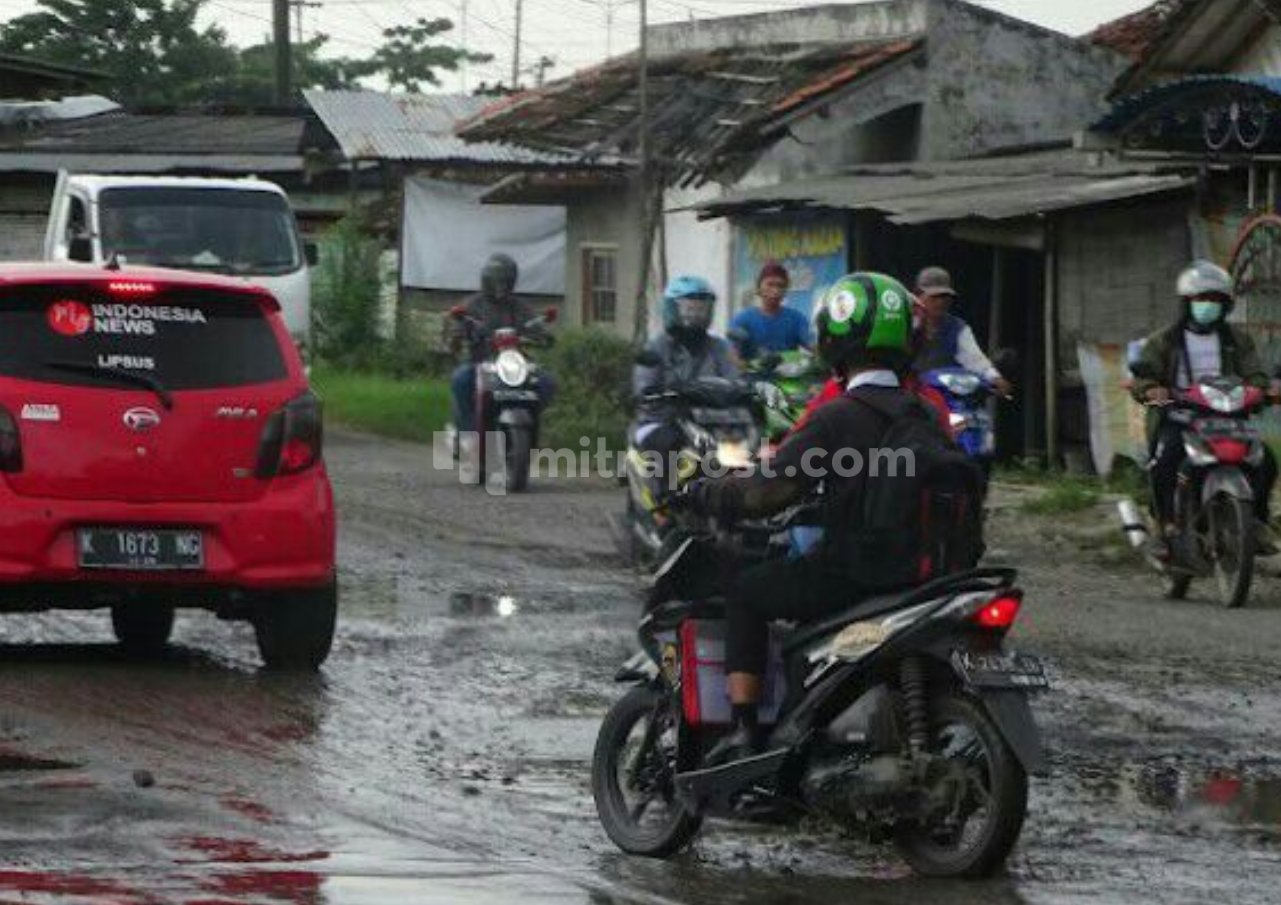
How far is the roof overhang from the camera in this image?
19.2m

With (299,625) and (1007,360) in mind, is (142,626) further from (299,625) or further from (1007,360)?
(1007,360)

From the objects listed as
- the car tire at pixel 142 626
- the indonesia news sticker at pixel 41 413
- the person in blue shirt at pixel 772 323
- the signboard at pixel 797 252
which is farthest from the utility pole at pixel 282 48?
the indonesia news sticker at pixel 41 413

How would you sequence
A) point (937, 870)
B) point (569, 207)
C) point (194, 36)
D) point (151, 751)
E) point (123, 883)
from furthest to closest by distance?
point (194, 36)
point (569, 207)
point (151, 751)
point (937, 870)
point (123, 883)

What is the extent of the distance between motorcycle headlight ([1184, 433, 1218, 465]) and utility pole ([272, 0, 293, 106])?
3879 centimetres

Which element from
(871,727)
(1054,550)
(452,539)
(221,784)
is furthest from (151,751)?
(1054,550)

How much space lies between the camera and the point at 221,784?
878 centimetres

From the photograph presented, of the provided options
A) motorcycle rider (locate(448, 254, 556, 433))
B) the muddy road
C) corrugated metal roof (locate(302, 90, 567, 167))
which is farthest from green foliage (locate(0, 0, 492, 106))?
the muddy road

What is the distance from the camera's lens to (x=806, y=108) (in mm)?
29406

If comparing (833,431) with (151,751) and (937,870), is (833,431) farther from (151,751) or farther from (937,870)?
(151,751)

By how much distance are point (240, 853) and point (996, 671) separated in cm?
208

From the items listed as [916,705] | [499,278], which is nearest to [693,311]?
[499,278]

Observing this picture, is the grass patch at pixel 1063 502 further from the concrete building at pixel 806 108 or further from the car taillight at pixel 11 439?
the concrete building at pixel 806 108

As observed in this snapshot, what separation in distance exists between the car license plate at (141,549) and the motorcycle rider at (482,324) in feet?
35.5

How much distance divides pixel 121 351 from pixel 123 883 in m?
4.62
